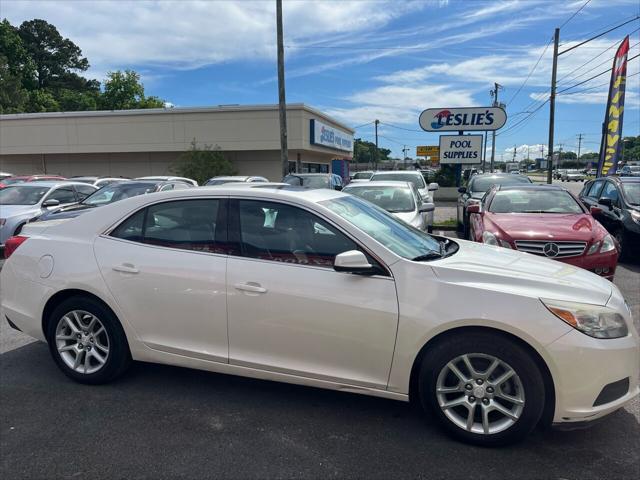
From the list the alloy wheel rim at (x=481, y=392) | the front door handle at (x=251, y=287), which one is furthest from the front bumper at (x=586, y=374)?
the front door handle at (x=251, y=287)

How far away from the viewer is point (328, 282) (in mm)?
3074

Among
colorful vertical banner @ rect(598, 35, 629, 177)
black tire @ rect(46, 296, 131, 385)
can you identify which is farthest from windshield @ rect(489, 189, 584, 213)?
colorful vertical banner @ rect(598, 35, 629, 177)

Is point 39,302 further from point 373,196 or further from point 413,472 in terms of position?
point 373,196

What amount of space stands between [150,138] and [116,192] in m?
19.2

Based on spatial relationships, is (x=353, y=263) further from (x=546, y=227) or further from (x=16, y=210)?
(x=16, y=210)

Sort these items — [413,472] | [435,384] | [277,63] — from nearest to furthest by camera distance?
[413,472], [435,384], [277,63]

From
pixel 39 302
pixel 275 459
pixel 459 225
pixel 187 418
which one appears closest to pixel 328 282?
pixel 275 459

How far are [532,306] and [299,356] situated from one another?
1.52 metres

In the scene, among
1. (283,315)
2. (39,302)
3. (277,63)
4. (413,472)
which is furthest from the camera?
(277,63)

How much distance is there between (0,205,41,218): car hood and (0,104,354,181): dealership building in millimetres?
17203

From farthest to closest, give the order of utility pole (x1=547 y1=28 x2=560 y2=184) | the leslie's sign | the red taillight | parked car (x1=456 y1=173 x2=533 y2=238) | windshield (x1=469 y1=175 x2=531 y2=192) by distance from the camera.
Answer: utility pole (x1=547 y1=28 x2=560 y2=184), the leslie's sign, windshield (x1=469 y1=175 x2=531 y2=192), parked car (x1=456 y1=173 x2=533 y2=238), the red taillight

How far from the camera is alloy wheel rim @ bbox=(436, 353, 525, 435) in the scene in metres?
2.84

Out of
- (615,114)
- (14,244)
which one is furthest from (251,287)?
(615,114)

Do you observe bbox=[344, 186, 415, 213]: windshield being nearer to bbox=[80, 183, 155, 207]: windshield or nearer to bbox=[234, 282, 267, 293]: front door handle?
bbox=[80, 183, 155, 207]: windshield
